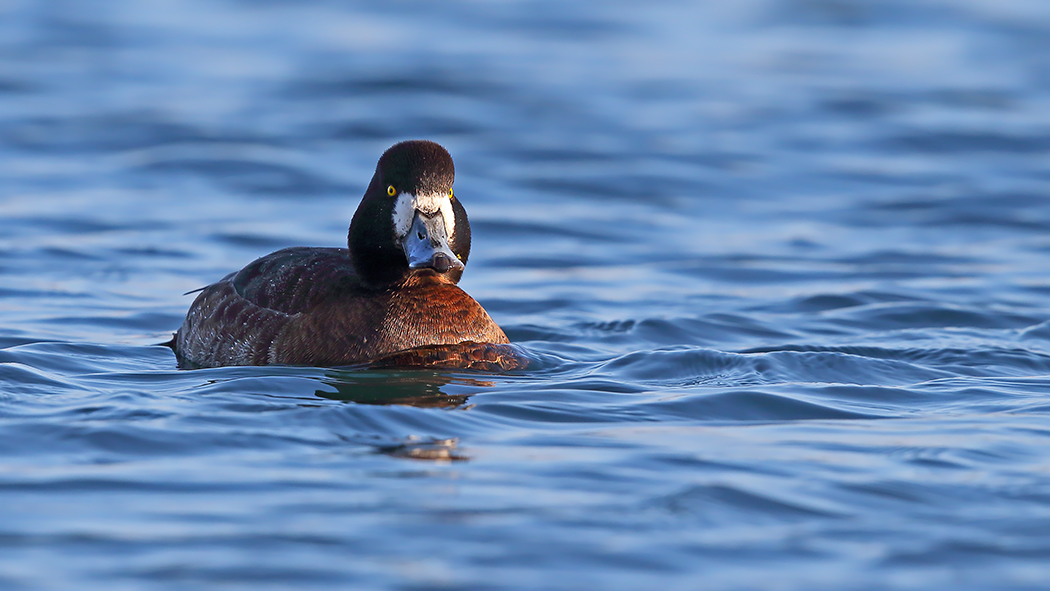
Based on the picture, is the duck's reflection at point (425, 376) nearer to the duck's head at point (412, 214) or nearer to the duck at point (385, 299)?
the duck at point (385, 299)

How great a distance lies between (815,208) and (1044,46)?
936cm

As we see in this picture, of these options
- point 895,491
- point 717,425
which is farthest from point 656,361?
point 895,491

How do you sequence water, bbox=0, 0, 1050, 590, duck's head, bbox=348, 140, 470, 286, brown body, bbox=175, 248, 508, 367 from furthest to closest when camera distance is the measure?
brown body, bbox=175, 248, 508, 367 → duck's head, bbox=348, 140, 470, 286 → water, bbox=0, 0, 1050, 590

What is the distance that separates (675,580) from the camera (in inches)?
177

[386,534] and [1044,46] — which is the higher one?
[1044,46]

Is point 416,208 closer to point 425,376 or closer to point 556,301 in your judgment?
point 425,376

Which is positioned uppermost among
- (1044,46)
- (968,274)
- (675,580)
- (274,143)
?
(1044,46)

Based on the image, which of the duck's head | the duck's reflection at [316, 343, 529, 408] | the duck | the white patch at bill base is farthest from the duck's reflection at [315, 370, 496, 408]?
the white patch at bill base

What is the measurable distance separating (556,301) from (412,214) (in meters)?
3.24

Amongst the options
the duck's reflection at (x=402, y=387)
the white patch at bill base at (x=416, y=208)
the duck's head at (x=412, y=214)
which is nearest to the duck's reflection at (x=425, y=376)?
the duck's reflection at (x=402, y=387)

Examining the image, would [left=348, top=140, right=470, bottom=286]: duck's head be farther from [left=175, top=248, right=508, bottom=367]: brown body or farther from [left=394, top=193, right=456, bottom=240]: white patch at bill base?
[left=175, top=248, right=508, bottom=367]: brown body

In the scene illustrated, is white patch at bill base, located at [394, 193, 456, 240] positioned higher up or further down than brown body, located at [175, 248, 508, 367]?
higher up

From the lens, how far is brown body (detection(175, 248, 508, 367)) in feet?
24.1

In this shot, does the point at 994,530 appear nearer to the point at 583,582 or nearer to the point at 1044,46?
the point at 583,582
